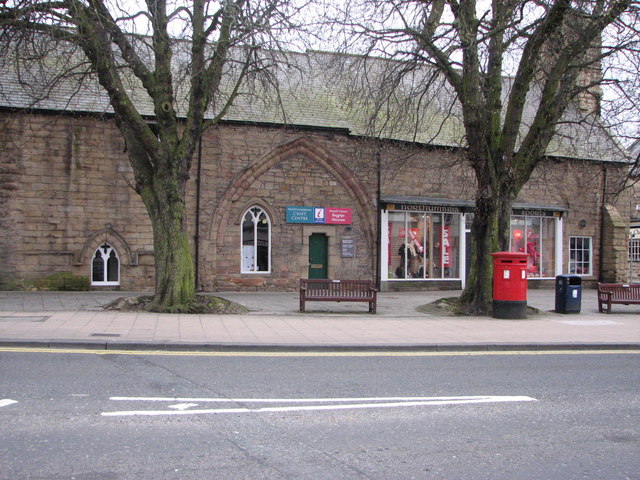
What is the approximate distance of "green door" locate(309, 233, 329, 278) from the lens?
20125 millimetres

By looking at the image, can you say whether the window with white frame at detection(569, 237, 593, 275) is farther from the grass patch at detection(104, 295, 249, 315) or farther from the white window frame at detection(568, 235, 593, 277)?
the grass patch at detection(104, 295, 249, 315)

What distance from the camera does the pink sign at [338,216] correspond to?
787 inches

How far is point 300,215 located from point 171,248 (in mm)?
7274

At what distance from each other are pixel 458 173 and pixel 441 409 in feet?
57.9

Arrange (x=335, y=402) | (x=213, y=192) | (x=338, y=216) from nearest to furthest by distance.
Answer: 1. (x=335, y=402)
2. (x=213, y=192)
3. (x=338, y=216)

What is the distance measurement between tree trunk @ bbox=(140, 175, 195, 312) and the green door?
750 centimetres

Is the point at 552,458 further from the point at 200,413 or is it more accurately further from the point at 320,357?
→ the point at 320,357

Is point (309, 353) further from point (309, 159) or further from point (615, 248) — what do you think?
point (615, 248)

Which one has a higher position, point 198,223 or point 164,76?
point 164,76

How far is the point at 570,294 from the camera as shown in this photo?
14.8 m

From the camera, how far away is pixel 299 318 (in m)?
12.7

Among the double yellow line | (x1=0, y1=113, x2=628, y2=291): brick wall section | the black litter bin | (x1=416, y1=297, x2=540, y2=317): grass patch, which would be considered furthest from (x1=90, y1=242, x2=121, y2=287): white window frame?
the black litter bin

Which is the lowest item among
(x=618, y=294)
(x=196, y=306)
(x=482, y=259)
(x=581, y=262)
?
(x=196, y=306)

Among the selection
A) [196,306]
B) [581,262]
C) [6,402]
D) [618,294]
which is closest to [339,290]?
[196,306]
